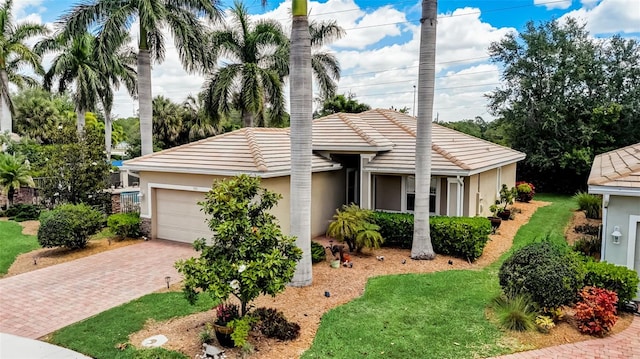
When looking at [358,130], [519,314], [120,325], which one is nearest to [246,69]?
[358,130]

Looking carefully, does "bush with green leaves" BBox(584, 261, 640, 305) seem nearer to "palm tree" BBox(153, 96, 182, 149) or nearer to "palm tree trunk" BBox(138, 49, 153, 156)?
"palm tree trunk" BBox(138, 49, 153, 156)

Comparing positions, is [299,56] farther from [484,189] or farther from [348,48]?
[348,48]

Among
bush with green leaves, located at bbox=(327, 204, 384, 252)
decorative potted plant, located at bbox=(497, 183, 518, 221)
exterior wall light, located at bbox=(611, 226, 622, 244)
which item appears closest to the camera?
exterior wall light, located at bbox=(611, 226, 622, 244)

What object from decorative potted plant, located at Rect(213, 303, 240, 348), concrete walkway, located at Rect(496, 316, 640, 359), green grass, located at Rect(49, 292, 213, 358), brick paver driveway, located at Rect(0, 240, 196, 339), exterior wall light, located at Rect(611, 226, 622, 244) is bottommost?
brick paver driveway, located at Rect(0, 240, 196, 339)

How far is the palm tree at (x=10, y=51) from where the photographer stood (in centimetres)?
2603

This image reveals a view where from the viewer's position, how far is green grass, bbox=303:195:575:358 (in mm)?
7168

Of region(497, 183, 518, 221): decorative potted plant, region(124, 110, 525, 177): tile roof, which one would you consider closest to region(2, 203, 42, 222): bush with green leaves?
region(124, 110, 525, 177): tile roof

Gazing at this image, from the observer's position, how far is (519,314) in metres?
7.88

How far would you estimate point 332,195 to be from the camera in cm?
1697

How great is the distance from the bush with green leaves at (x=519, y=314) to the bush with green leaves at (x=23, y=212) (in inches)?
801

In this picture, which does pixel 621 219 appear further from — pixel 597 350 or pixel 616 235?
pixel 597 350

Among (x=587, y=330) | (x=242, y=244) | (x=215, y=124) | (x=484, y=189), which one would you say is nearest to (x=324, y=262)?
(x=242, y=244)

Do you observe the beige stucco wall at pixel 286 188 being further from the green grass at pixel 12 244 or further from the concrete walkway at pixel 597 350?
the concrete walkway at pixel 597 350

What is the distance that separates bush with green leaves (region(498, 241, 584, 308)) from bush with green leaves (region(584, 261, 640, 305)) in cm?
29
